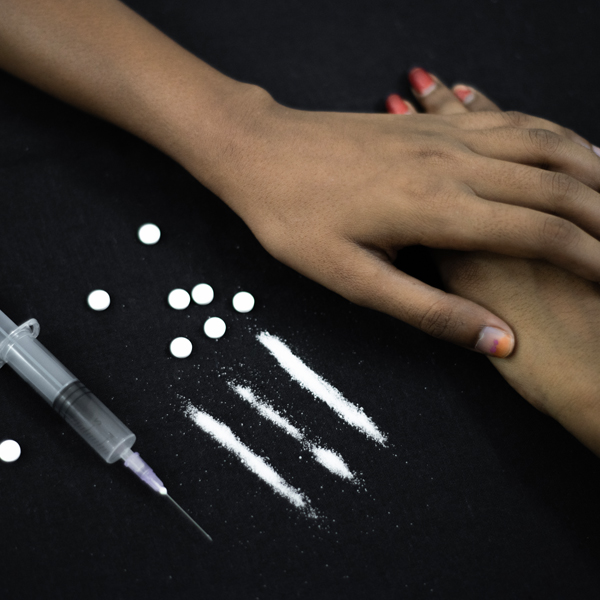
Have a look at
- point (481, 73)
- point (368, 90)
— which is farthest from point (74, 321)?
point (481, 73)

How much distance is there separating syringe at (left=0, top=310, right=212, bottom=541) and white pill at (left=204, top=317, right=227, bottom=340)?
16cm

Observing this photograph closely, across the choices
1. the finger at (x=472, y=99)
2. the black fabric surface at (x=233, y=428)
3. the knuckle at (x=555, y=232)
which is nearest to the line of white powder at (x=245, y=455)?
the black fabric surface at (x=233, y=428)

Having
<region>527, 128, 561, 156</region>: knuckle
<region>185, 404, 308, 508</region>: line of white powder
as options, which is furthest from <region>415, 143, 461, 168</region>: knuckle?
<region>185, 404, 308, 508</region>: line of white powder

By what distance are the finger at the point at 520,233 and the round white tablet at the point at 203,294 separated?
0.32 m

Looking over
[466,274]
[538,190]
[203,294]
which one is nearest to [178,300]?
[203,294]

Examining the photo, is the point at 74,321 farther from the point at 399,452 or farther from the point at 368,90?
the point at 368,90

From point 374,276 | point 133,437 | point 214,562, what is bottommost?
point 214,562

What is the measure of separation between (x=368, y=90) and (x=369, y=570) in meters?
0.76

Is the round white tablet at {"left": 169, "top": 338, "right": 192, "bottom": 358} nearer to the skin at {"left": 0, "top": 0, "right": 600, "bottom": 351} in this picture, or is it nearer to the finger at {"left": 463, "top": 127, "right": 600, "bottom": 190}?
the skin at {"left": 0, "top": 0, "right": 600, "bottom": 351}

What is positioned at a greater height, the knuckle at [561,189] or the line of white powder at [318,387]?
the knuckle at [561,189]

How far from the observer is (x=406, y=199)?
699 millimetres

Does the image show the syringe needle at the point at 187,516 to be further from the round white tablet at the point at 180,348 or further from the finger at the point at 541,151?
the finger at the point at 541,151

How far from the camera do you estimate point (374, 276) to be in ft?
2.25

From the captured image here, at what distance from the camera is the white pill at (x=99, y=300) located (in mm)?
748
